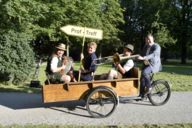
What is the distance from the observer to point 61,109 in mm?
10711

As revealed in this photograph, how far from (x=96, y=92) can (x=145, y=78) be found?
181 cm

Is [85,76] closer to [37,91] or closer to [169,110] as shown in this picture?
A: [169,110]

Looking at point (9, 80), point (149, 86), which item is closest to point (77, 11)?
point (9, 80)

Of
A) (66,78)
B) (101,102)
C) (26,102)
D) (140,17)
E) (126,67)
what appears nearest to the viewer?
(101,102)

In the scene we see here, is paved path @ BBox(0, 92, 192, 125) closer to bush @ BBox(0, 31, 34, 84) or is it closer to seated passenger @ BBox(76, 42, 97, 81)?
seated passenger @ BBox(76, 42, 97, 81)

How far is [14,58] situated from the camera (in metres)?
16.1

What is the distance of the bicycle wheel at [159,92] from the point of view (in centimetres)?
1117

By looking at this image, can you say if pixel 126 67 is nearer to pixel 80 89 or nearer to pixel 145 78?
pixel 145 78

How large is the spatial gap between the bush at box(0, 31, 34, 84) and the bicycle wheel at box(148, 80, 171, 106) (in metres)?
6.70

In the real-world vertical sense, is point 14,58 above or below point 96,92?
above

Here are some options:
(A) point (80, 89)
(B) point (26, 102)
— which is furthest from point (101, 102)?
(B) point (26, 102)

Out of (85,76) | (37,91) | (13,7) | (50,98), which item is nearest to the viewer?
(50,98)

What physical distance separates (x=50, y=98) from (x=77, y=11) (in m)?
29.0

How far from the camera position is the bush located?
1591cm
